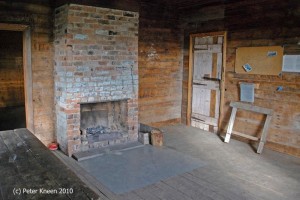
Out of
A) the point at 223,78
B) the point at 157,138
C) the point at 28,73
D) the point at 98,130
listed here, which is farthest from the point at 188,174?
the point at 28,73

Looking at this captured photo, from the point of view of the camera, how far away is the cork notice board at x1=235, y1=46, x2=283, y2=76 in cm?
436

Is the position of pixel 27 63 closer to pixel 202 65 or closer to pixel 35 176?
pixel 35 176

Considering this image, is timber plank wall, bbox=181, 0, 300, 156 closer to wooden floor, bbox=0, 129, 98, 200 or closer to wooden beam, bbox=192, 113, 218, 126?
wooden beam, bbox=192, 113, 218, 126

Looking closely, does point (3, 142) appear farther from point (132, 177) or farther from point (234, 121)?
point (234, 121)

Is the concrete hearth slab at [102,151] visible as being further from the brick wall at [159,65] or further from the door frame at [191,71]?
the door frame at [191,71]

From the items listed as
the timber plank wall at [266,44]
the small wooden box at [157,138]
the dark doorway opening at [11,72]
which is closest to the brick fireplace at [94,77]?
the small wooden box at [157,138]

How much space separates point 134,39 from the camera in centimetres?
463

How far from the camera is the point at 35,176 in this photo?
180 cm

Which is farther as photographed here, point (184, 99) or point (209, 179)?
→ point (184, 99)

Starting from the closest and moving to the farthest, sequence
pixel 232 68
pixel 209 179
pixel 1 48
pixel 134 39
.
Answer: pixel 209 179, pixel 134 39, pixel 232 68, pixel 1 48

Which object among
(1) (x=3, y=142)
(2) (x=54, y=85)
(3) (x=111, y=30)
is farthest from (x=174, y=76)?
(1) (x=3, y=142)

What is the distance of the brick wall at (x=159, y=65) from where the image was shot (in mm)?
5477

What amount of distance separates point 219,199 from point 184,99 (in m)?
3.44

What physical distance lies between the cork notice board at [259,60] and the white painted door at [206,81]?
1.53 ft
